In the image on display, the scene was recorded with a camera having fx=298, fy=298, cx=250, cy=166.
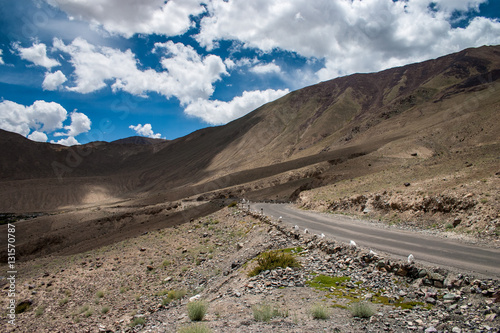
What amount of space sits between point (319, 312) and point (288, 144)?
102 metres

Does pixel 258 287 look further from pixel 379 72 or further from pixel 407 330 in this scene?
pixel 379 72

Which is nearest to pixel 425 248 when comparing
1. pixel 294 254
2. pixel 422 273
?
pixel 422 273

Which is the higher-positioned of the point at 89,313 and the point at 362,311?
the point at 362,311

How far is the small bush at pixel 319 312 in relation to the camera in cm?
644

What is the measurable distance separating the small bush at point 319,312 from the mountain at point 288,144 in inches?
1439

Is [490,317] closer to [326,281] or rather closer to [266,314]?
[326,281]

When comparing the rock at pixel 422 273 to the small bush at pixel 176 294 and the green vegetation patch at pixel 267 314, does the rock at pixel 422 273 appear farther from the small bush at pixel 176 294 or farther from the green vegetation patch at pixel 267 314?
the small bush at pixel 176 294

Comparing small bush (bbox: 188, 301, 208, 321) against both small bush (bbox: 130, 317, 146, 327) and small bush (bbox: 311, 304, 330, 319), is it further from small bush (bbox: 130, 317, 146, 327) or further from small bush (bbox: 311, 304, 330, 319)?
small bush (bbox: 130, 317, 146, 327)

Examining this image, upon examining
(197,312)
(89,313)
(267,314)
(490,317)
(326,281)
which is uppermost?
(490,317)

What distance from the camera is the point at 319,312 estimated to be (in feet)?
21.3

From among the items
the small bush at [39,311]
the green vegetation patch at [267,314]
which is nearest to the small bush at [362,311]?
the green vegetation patch at [267,314]

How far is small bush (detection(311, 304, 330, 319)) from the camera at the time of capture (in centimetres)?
644

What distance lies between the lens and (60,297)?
1546cm

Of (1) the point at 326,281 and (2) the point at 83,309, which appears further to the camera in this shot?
(2) the point at 83,309
